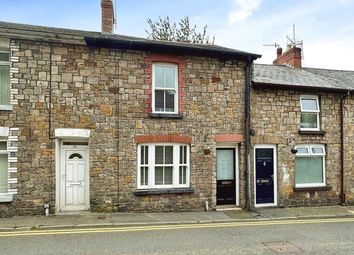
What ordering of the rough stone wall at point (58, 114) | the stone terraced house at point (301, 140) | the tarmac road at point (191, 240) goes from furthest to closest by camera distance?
the stone terraced house at point (301, 140)
the rough stone wall at point (58, 114)
the tarmac road at point (191, 240)

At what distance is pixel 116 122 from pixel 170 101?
219 cm

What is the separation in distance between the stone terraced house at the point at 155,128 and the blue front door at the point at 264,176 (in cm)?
4

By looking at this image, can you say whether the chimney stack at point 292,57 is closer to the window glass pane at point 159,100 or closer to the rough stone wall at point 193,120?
the rough stone wall at point 193,120

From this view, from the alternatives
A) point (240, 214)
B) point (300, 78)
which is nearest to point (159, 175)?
point (240, 214)

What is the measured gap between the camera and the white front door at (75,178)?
478 inches

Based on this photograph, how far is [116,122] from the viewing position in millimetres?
12250

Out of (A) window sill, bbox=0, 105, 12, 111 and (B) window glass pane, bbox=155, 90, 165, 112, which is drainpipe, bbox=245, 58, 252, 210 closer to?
(B) window glass pane, bbox=155, 90, 165, 112

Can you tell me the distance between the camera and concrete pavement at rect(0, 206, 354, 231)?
10234 mm

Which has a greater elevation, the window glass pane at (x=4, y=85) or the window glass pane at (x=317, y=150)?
the window glass pane at (x=4, y=85)

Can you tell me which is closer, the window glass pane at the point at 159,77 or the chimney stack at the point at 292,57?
the window glass pane at the point at 159,77

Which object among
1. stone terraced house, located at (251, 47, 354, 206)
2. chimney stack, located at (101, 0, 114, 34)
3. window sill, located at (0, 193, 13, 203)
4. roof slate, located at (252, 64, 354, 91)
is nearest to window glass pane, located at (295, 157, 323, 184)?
stone terraced house, located at (251, 47, 354, 206)

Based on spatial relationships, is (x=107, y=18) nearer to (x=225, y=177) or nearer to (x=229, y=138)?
(x=229, y=138)

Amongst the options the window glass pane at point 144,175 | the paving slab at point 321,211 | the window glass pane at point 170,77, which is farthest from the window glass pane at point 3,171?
the paving slab at point 321,211

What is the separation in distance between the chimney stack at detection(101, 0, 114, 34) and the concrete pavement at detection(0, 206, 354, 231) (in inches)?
292
